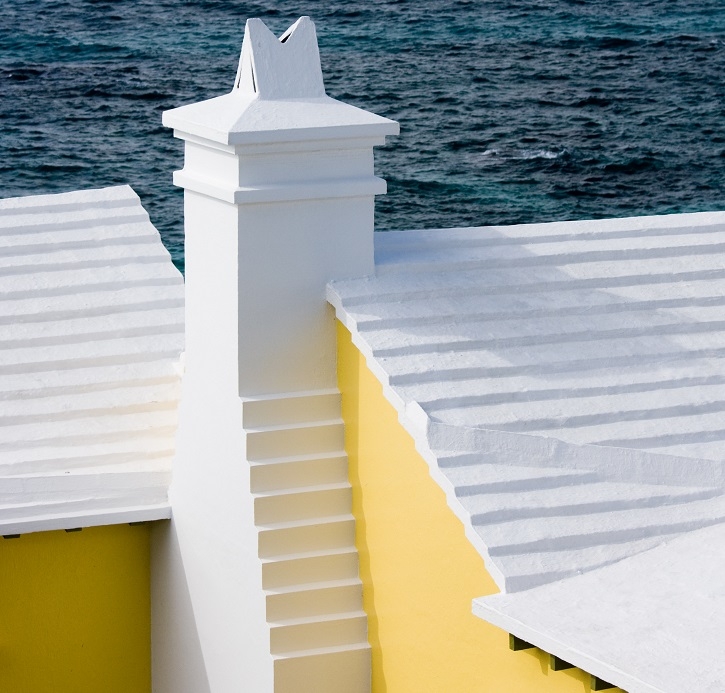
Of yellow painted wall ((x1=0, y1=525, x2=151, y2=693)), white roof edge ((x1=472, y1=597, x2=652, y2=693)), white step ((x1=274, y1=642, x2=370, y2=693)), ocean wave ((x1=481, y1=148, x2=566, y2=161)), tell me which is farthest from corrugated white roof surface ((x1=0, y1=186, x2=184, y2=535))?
ocean wave ((x1=481, y1=148, x2=566, y2=161))

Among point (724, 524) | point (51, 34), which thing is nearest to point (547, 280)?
point (724, 524)

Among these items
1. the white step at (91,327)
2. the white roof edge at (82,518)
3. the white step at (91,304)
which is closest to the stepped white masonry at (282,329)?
the white roof edge at (82,518)

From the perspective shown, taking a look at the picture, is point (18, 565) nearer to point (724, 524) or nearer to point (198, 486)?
point (198, 486)

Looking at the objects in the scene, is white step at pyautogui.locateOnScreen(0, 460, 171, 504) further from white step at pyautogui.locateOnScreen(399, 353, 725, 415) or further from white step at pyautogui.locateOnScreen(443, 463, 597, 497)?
white step at pyautogui.locateOnScreen(443, 463, 597, 497)

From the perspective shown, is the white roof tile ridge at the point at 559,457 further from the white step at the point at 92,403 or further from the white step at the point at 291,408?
the white step at the point at 92,403

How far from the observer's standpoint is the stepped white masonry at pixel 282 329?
9.76 m

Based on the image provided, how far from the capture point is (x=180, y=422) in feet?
36.8

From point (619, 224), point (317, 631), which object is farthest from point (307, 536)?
point (619, 224)

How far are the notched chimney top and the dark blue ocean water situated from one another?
130ft

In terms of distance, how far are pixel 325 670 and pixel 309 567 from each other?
0.73 metres

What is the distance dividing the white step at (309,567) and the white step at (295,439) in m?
0.72

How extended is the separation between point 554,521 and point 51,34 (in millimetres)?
62654

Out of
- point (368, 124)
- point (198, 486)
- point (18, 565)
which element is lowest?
point (18, 565)

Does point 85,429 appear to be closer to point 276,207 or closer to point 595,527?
point 276,207
